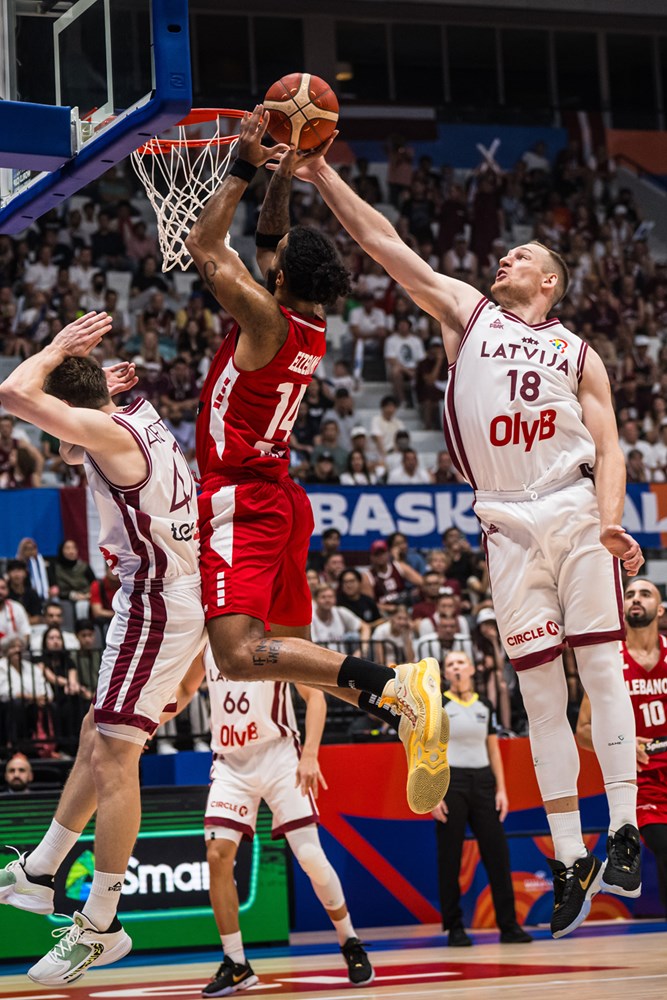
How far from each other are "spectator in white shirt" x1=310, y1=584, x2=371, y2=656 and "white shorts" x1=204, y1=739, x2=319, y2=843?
12.9ft

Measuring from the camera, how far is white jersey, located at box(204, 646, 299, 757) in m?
9.17

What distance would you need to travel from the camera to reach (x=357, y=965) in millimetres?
8531

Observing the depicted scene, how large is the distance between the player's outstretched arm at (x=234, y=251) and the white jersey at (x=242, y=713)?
385 cm

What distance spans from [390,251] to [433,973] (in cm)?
483

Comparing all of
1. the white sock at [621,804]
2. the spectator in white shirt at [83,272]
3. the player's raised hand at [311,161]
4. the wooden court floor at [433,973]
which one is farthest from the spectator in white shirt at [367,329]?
the white sock at [621,804]

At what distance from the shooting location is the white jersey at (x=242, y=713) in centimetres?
917

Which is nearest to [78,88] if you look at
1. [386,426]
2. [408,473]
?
[408,473]

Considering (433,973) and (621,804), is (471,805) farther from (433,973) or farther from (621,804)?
(621,804)

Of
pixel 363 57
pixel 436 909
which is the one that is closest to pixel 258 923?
pixel 436 909

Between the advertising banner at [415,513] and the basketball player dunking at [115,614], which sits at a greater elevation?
the advertising banner at [415,513]

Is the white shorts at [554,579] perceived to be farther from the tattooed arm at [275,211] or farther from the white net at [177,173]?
the white net at [177,173]

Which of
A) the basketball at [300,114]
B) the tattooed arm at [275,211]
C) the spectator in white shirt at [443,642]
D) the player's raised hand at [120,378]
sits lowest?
the spectator in white shirt at [443,642]

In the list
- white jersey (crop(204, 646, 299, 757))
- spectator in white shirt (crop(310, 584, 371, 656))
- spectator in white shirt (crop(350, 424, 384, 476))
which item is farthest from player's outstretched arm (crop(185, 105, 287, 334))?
spectator in white shirt (crop(350, 424, 384, 476))

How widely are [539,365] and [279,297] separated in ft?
4.06
